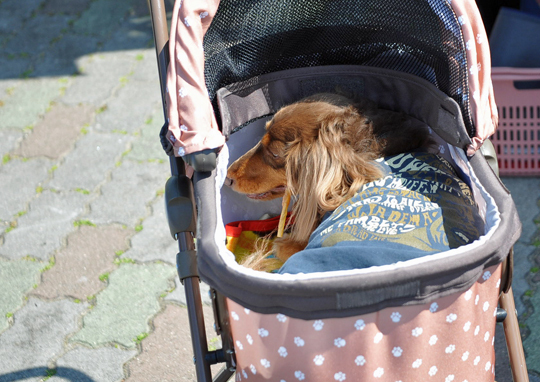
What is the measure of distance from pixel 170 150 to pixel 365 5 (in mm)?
829

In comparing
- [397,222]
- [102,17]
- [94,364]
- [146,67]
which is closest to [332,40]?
[397,222]

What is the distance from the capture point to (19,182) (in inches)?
127

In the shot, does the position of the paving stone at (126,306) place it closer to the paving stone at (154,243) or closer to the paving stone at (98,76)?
the paving stone at (154,243)

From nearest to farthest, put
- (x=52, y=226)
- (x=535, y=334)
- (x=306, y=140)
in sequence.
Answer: (x=306, y=140), (x=535, y=334), (x=52, y=226)

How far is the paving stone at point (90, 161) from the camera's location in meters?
3.21

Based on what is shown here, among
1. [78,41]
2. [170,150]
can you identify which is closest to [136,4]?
[78,41]

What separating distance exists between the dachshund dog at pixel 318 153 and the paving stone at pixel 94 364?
761 mm

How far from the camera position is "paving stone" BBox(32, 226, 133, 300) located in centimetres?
257

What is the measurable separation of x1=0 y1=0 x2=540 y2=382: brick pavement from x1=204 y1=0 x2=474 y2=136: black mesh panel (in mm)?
1074

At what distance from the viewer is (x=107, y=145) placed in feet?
11.4

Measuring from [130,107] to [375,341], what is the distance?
2956 mm

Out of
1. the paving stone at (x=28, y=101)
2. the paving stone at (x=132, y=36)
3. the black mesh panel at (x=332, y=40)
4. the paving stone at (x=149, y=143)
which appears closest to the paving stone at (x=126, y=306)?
the paving stone at (x=149, y=143)

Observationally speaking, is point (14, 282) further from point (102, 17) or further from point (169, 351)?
point (102, 17)

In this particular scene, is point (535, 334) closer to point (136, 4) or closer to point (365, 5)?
point (365, 5)
